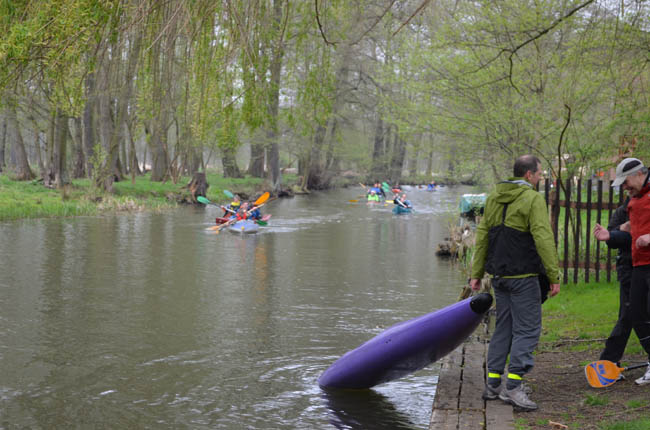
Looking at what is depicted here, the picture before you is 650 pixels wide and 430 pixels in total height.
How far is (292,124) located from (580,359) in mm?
3266

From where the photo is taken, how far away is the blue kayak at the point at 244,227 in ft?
70.0

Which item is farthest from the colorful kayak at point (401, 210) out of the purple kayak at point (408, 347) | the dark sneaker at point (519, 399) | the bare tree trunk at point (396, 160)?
the bare tree trunk at point (396, 160)

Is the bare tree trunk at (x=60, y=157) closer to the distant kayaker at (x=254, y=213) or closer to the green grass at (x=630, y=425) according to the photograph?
the distant kayaker at (x=254, y=213)

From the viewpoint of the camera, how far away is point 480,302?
216 inches

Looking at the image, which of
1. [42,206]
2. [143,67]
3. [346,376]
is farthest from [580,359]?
[42,206]

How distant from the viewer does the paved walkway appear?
15.8 ft

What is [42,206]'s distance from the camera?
24.0m

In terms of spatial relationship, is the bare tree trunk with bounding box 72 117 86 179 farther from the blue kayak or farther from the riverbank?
the riverbank

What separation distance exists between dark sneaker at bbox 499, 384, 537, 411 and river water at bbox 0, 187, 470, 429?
0.87 m

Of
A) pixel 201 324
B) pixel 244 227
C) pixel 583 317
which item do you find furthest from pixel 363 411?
pixel 244 227

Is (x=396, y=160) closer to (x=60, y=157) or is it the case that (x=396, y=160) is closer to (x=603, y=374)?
Result: (x=60, y=157)

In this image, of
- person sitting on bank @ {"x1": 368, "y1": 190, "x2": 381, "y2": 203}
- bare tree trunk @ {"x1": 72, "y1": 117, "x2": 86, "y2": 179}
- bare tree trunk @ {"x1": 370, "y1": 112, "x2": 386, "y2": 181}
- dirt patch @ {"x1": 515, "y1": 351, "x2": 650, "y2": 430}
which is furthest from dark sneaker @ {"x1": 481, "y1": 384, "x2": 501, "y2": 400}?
bare tree trunk @ {"x1": 370, "y1": 112, "x2": 386, "y2": 181}

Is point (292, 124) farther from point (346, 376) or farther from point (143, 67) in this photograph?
point (346, 376)

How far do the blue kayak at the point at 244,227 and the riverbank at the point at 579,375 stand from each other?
13.1 metres
